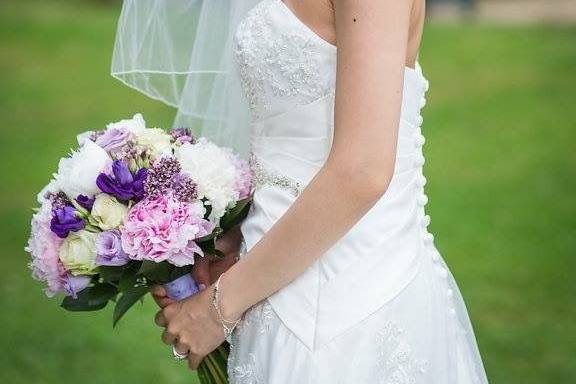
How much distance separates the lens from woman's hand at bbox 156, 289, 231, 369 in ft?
8.54

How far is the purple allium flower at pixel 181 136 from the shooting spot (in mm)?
2820

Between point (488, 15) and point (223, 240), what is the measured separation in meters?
17.2

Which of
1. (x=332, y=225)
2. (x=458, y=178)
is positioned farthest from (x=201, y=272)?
(x=458, y=178)

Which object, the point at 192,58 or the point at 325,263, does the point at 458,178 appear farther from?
the point at 325,263

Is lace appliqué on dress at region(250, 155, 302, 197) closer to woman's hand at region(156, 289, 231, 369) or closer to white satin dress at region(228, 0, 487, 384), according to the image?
white satin dress at region(228, 0, 487, 384)

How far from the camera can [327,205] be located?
7.73ft

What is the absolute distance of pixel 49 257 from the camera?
2721 millimetres

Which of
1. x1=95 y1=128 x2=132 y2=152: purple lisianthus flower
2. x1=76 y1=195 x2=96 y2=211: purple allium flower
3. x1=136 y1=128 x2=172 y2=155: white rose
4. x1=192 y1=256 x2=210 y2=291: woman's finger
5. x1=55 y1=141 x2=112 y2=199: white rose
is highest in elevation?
x1=136 y1=128 x2=172 y2=155: white rose

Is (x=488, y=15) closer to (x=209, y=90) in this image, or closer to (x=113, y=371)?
(x=113, y=371)

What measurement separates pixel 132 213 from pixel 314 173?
0.47m

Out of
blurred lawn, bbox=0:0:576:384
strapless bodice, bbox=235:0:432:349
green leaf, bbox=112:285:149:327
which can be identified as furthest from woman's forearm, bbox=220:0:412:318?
blurred lawn, bbox=0:0:576:384

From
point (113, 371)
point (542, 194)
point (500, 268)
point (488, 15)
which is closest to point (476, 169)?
point (542, 194)

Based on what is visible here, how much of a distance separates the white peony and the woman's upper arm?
49cm

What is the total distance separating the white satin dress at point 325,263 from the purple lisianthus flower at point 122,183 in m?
0.30
